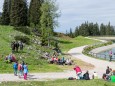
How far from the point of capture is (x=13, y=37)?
6381 centimetres

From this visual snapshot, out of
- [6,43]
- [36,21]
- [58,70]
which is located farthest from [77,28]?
[58,70]

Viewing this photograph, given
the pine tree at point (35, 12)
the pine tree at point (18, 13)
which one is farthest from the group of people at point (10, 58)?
the pine tree at point (35, 12)

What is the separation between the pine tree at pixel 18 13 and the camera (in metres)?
86.5

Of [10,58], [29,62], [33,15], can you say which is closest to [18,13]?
[33,15]

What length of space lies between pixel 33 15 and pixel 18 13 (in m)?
7.63

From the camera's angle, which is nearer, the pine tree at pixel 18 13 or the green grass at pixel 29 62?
the green grass at pixel 29 62

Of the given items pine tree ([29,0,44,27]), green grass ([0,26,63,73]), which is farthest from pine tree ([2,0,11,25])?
green grass ([0,26,63,73])

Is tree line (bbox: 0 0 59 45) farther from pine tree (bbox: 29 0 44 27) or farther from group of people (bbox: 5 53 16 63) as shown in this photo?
group of people (bbox: 5 53 16 63)

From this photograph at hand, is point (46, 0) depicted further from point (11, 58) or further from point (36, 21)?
point (11, 58)

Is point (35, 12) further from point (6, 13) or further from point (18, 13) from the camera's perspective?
point (6, 13)

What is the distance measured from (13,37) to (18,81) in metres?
32.1

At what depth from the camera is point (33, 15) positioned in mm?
94938

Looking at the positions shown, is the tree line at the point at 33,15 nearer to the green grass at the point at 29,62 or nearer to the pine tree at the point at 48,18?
the pine tree at the point at 48,18

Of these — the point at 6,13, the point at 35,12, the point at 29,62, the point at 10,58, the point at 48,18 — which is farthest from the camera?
the point at 35,12
